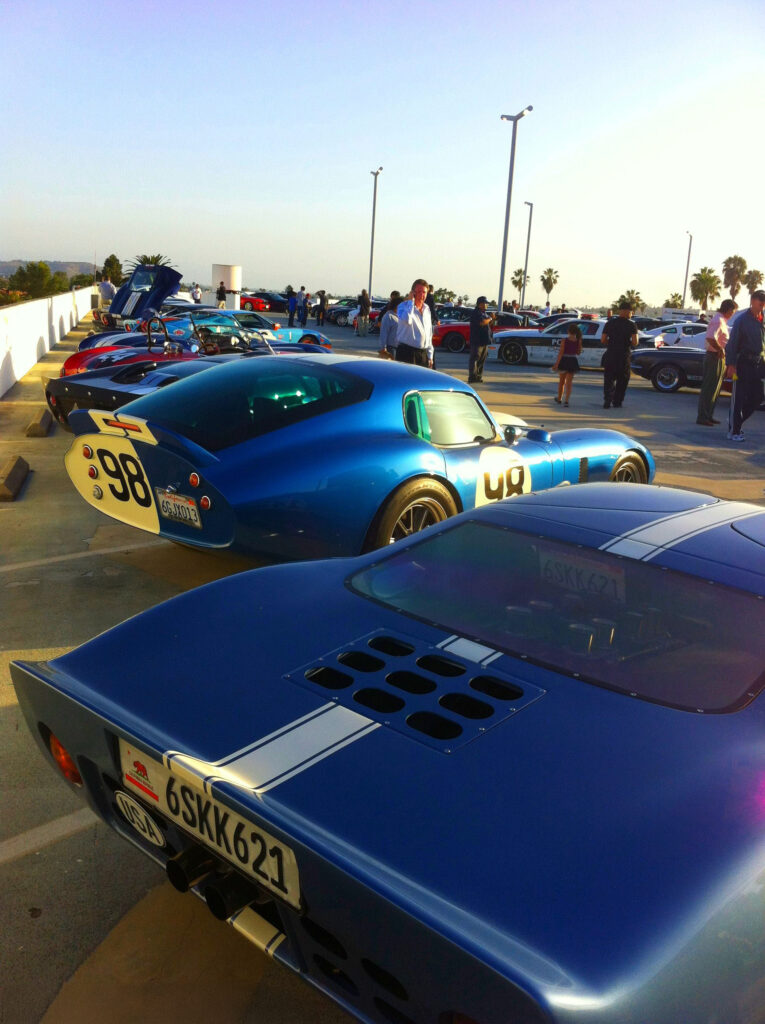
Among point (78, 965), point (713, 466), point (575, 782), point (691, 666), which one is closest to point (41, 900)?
point (78, 965)

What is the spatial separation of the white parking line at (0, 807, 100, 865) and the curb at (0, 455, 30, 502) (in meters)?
4.42

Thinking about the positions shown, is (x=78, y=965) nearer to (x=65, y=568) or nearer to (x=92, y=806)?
(x=92, y=806)

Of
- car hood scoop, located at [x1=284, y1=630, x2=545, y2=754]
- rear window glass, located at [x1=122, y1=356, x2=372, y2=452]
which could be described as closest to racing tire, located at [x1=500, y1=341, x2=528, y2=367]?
rear window glass, located at [x1=122, y1=356, x2=372, y2=452]

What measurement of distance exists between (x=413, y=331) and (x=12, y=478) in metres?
4.92

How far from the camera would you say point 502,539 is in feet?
9.15

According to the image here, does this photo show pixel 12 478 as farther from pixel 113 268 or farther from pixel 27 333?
pixel 113 268

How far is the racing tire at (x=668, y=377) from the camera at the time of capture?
63.1ft

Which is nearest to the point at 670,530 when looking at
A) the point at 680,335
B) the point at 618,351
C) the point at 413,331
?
the point at 413,331

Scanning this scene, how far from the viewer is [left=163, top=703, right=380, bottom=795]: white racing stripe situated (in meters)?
1.80

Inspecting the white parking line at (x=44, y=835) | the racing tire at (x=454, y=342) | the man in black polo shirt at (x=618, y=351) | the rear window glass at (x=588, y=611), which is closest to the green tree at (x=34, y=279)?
the racing tire at (x=454, y=342)

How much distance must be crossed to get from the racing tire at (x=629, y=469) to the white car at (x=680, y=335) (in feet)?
60.3

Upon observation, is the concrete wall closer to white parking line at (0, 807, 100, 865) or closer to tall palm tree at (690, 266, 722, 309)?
white parking line at (0, 807, 100, 865)

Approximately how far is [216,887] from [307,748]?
0.35 meters

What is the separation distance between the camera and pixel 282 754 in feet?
6.13
